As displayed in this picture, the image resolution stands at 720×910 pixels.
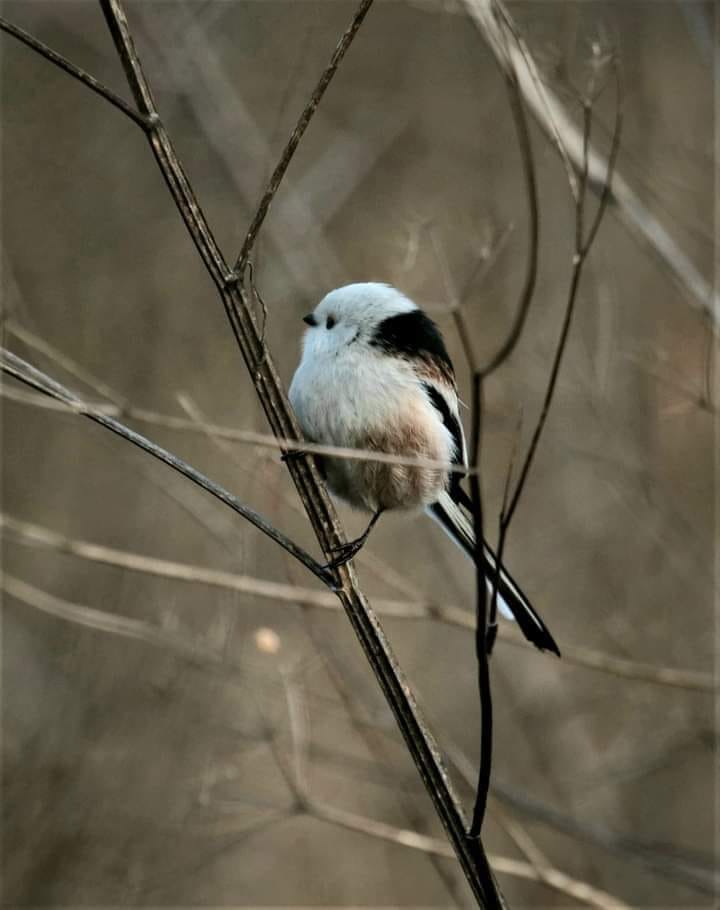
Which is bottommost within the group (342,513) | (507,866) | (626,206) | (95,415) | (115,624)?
(507,866)

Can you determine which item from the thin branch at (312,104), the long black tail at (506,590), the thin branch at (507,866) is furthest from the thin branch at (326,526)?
the thin branch at (507,866)

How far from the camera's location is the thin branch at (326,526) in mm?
1576

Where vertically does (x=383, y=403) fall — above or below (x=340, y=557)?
above

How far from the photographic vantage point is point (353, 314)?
7.75 feet

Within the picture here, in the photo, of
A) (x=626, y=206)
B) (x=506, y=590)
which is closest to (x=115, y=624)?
(x=506, y=590)

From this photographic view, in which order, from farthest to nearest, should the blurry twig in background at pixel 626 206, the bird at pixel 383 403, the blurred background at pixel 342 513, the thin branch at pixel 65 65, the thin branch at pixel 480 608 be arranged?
1. the blurred background at pixel 342 513
2. the blurry twig in background at pixel 626 206
3. the bird at pixel 383 403
4. the thin branch at pixel 65 65
5. the thin branch at pixel 480 608

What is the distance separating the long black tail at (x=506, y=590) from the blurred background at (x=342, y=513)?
0.94 metres

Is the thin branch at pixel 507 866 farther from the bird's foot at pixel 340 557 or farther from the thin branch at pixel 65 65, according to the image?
the thin branch at pixel 65 65

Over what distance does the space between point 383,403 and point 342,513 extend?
4.55ft

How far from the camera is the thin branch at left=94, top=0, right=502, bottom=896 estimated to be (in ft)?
5.17

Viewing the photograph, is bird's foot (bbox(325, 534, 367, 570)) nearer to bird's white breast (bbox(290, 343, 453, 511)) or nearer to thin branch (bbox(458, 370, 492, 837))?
thin branch (bbox(458, 370, 492, 837))

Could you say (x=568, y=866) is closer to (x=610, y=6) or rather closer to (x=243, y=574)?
(x=243, y=574)

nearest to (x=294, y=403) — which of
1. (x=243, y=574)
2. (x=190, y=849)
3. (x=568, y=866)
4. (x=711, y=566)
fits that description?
(x=243, y=574)

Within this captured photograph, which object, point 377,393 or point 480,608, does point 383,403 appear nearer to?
point 377,393
